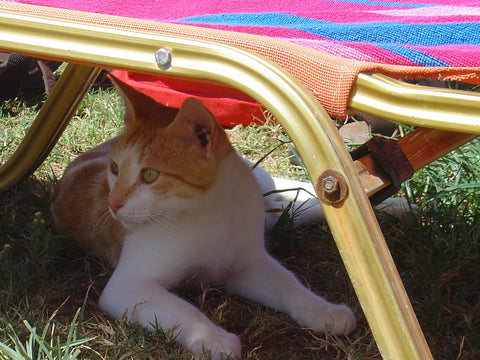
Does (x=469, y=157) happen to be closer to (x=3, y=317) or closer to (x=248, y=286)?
(x=248, y=286)

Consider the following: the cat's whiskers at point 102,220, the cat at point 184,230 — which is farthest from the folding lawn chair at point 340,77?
the cat's whiskers at point 102,220

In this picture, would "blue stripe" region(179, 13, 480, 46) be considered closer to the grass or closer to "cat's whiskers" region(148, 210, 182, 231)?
"cat's whiskers" region(148, 210, 182, 231)

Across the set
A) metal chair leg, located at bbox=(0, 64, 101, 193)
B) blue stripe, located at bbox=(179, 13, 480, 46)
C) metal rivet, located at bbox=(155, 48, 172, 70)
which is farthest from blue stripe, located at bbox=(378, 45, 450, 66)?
metal chair leg, located at bbox=(0, 64, 101, 193)

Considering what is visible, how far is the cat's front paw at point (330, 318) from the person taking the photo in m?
1.54

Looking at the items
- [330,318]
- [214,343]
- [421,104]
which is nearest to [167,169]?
[214,343]

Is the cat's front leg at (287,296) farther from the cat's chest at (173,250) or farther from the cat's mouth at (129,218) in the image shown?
the cat's mouth at (129,218)

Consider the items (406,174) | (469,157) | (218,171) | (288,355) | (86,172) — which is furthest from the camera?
(469,157)

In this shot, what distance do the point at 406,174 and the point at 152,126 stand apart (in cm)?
68

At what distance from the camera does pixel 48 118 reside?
6.59ft

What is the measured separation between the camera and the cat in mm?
1522

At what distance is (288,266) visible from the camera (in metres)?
1.90

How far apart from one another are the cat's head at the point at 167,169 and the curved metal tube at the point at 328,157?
478 mm

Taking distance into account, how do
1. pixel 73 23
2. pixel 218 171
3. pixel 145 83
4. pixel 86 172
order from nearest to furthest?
pixel 73 23 → pixel 218 171 → pixel 86 172 → pixel 145 83

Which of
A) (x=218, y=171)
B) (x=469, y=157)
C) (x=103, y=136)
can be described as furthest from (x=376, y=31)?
(x=103, y=136)
